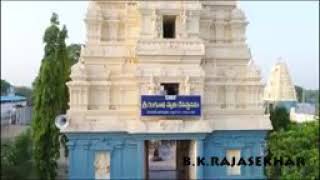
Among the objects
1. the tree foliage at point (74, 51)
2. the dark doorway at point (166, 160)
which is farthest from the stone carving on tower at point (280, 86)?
the tree foliage at point (74, 51)

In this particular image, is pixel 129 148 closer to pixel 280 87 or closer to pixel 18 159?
pixel 18 159

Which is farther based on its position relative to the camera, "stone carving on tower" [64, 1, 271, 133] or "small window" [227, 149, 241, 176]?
"small window" [227, 149, 241, 176]

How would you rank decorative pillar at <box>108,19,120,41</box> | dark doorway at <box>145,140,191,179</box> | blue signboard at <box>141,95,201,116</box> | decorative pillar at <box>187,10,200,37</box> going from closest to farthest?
blue signboard at <box>141,95,201,116</box>, decorative pillar at <box>187,10,200,37</box>, decorative pillar at <box>108,19,120,41</box>, dark doorway at <box>145,140,191,179</box>

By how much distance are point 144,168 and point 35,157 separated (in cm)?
470

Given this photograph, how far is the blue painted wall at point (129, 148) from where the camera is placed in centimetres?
1619

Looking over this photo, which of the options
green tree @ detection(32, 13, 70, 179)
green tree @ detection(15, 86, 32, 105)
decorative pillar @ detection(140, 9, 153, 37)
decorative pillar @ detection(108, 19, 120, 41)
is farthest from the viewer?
green tree @ detection(15, 86, 32, 105)

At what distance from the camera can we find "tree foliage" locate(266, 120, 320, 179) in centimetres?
1831

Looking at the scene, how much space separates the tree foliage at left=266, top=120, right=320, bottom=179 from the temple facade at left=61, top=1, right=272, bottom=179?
7.55 ft

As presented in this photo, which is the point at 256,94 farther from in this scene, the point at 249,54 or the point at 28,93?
the point at 28,93

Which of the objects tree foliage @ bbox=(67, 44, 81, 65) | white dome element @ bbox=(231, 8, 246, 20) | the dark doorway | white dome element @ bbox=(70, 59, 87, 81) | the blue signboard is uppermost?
white dome element @ bbox=(231, 8, 246, 20)

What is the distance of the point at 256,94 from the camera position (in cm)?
1714

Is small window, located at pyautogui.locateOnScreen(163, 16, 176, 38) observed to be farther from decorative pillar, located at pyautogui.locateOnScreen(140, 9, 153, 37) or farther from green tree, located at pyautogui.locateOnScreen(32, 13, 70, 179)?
green tree, located at pyautogui.locateOnScreen(32, 13, 70, 179)

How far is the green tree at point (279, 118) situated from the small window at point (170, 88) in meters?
13.4

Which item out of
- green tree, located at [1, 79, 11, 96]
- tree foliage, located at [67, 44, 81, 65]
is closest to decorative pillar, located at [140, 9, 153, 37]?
green tree, located at [1, 79, 11, 96]
